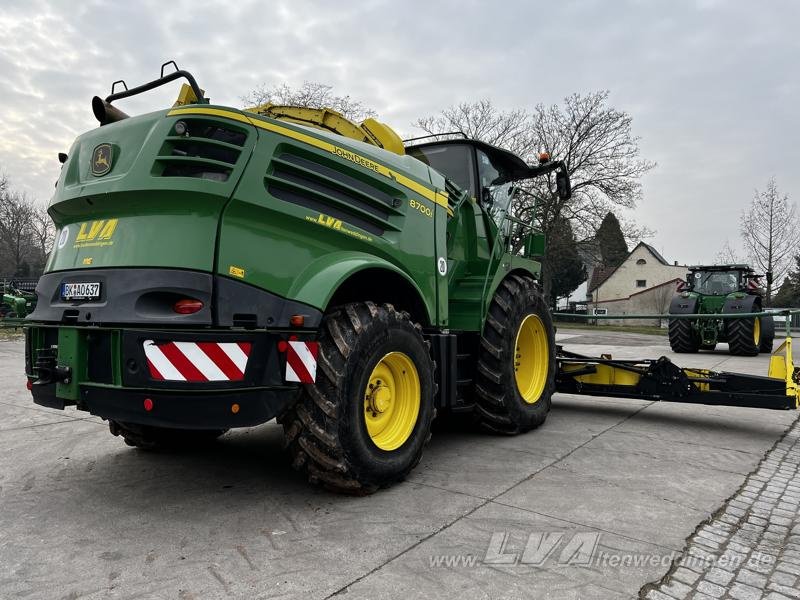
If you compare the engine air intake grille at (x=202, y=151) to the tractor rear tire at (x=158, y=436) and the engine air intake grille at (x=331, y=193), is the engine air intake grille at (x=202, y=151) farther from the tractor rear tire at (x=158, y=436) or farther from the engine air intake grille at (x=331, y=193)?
the tractor rear tire at (x=158, y=436)

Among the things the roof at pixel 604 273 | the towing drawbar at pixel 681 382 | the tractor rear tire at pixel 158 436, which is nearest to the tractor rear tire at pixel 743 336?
the towing drawbar at pixel 681 382

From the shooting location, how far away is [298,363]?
9.91 feet

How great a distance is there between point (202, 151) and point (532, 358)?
3.73 m

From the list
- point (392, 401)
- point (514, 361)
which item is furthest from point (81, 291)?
point (514, 361)

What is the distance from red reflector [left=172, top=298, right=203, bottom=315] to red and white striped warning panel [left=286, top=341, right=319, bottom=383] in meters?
0.49

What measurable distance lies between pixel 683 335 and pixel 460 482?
1296 cm

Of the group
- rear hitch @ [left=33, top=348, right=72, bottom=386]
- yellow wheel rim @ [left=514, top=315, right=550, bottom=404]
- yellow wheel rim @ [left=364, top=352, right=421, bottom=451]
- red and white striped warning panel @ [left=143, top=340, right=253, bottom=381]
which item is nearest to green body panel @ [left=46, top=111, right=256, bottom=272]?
red and white striped warning panel @ [left=143, top=340, right=253, bottom=381]

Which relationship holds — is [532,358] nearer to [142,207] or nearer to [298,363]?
[298,363]

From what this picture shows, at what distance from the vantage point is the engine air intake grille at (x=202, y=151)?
2.98m

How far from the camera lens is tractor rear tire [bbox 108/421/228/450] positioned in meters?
4.07

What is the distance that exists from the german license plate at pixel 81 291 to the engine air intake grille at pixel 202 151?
26.6 inches

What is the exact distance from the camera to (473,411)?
4.96 metres

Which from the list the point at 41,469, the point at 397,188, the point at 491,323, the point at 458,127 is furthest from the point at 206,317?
the point at 458,127

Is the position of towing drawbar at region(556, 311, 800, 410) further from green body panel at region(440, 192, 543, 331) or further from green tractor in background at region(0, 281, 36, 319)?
A: green tractor in background at region(0, 281, 36, 319)
